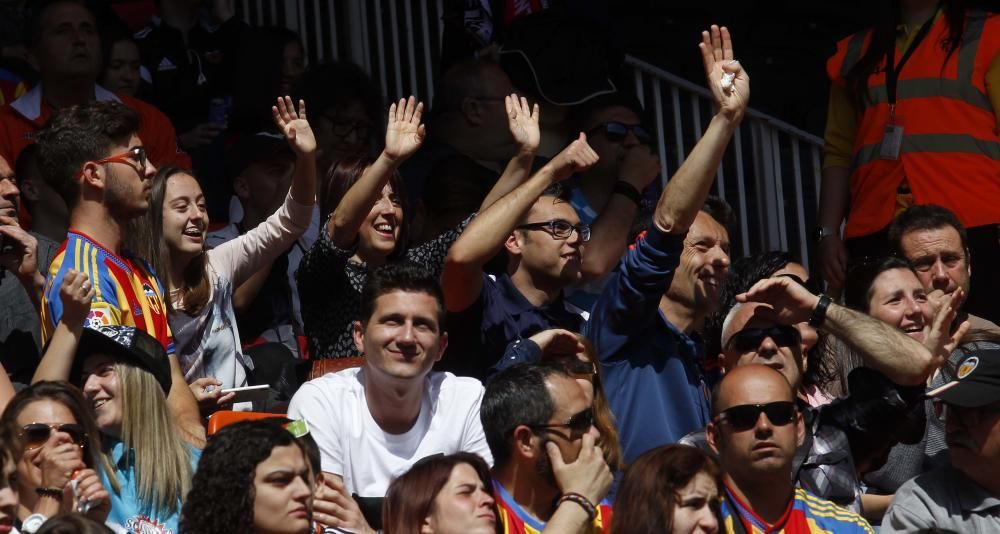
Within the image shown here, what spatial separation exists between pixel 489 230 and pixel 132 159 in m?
1.49

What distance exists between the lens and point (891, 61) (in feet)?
29.5

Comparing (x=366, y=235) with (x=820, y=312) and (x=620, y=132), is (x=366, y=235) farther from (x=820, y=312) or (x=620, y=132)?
(x=820, y=312)

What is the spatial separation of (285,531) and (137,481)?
938 millimetres

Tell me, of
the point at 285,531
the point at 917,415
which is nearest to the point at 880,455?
the point at 917,415

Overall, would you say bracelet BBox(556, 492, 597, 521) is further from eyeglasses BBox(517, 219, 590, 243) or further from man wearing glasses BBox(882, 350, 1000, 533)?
eyeglasses BBox(517, 219, 590, 243)

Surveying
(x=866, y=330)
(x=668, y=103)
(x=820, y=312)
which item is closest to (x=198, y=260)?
(x=820, y=312)

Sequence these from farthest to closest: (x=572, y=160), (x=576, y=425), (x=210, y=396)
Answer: (x=572, y=160)
(x=210, y=396)
(x=576, y=425)

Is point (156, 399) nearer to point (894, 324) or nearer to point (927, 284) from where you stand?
point (894, 324)

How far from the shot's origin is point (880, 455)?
7027mm

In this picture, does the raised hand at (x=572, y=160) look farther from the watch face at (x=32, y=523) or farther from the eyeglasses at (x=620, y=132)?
the watch face at (x=32, y=523)

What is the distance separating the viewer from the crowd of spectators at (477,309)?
6.03m

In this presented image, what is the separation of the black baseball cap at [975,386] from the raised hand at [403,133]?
2.50m

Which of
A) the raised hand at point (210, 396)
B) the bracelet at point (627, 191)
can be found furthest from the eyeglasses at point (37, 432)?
the bracelet at point (627, 191)

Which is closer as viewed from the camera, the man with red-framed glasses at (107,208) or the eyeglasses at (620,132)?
the man with red-framed glasses at (107,208)
